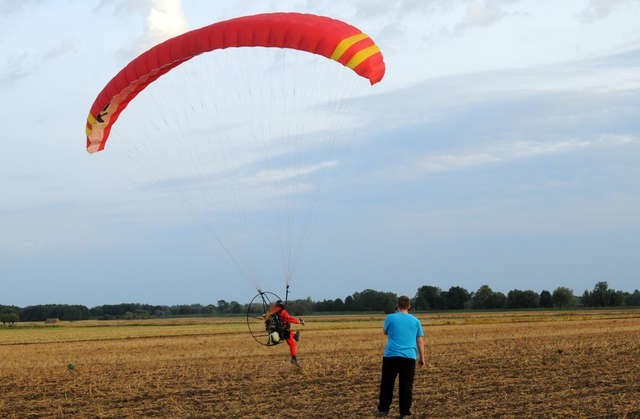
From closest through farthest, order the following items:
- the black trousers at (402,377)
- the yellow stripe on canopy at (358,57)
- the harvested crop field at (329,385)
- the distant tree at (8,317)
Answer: the black trousers at (402,377)
the harvested crop field at (329,385)
the yellow stripe on canopy at (358,57)
the distant tree at (8,317)

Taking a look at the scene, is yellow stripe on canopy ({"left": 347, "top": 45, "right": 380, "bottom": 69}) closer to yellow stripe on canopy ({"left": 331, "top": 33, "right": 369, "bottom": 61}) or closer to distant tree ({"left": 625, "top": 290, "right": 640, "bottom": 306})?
yellow stripe on canopy ({"left": 331, "top": 33, "right": 369, "bottom": 61})

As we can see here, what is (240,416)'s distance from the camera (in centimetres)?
1076

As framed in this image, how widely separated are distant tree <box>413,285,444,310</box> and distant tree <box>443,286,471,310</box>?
822 mm

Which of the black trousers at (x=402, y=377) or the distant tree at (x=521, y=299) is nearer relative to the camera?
the black trousers at (x=402, y=377)

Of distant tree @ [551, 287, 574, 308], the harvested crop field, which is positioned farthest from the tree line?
the harvested crop field

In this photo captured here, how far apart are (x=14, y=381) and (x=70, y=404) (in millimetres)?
4822

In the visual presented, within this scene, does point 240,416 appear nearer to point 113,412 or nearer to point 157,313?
point 113,412

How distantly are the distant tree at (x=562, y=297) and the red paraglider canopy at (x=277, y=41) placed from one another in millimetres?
93090

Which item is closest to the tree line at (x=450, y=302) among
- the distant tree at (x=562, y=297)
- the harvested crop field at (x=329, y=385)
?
the distant tree at (x=562, y=297)

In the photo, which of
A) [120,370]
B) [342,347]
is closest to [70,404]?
[120,370]

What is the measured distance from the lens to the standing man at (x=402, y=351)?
1008cm

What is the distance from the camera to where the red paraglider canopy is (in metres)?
13.2

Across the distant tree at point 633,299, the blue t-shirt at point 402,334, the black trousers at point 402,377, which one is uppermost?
the distant tree at point 633,299

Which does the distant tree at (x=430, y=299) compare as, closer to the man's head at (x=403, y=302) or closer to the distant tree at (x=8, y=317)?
the distant tree at (x=8, y=317)
